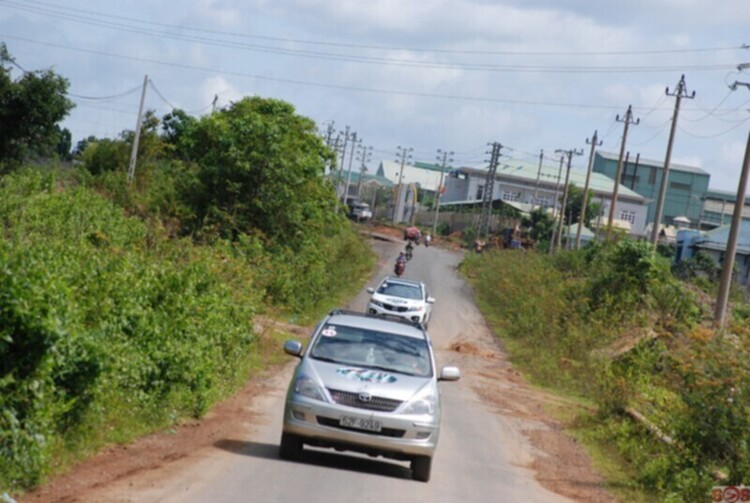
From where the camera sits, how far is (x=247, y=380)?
23.9m

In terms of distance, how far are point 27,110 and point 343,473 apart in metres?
34.7

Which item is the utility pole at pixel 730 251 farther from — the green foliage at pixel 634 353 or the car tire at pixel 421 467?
the car tire at pixel 421 467

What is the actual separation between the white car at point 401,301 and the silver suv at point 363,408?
22071 millimetres

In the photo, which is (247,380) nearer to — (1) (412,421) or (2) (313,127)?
(1) (412,421)

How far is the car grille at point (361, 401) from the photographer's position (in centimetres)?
1417

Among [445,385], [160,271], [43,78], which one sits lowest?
[445,385]

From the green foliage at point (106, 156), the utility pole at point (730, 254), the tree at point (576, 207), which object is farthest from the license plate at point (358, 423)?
the tree at point (576, 207)

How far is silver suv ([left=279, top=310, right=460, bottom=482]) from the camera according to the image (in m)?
→ 14.1

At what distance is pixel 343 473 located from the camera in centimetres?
1407

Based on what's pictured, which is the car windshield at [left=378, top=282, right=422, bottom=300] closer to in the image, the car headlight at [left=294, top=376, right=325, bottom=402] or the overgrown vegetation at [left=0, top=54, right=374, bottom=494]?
the overgrown vegetation at [left=0, top=54, right=374, bottom=494]

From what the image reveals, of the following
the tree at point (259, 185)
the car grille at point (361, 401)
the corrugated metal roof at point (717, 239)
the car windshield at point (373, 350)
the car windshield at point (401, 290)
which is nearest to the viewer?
the car grille at point (361, 401)

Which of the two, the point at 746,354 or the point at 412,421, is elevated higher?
the point at 746,354

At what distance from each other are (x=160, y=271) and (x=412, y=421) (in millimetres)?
5369

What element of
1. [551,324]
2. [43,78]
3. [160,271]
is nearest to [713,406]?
[160,271]
